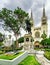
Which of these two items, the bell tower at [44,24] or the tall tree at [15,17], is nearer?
the tall tree at [15,17]

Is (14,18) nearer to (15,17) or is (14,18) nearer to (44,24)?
(15,17)

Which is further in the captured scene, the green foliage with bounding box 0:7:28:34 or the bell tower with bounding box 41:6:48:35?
the bell tower with bounding box 41:6:48:35

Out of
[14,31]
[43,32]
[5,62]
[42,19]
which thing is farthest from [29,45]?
[42,19]

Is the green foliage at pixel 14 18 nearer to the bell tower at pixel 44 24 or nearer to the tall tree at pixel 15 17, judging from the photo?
the tall tree at pixel 15 17

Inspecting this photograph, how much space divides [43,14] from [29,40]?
155 ft

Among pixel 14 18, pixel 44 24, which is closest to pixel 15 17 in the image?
pixel 14 18

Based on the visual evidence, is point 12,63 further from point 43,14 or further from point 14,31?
point 43,14

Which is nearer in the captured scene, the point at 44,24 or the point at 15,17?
the point at 15,17

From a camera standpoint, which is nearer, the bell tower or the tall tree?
the tall tree

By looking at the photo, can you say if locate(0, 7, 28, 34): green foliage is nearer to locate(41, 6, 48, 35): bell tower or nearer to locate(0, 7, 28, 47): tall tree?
locate(0, 7, 28, 47): tall tree

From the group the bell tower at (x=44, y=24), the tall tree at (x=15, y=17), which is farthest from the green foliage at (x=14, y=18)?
the bell tower at (x=44, y=24)

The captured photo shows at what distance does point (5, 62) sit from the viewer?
54.1ft

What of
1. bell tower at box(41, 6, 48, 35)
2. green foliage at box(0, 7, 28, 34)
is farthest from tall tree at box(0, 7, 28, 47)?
bell tower at box(41, 6, 48, 35)

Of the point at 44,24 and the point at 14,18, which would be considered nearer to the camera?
the point at 14,18
